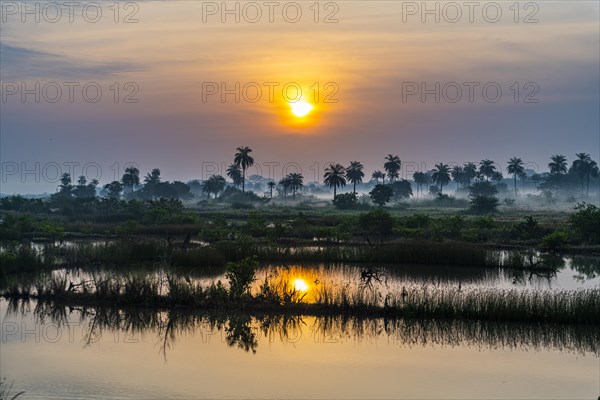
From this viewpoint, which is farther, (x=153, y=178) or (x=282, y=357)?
(x=153, y=178)

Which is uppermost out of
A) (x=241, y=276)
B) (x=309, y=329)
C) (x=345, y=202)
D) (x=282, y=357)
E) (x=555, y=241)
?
(x=345, y=202)

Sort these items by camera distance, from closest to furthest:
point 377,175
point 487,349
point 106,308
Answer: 1. point 487,349
2. point 106,308
3. point 377,175

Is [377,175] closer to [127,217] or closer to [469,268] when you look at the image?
[127,217]

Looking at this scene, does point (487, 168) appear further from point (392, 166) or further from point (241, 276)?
point (241, 276)

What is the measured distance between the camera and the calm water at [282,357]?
12758 mm

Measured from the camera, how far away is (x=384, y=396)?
12.4 meters

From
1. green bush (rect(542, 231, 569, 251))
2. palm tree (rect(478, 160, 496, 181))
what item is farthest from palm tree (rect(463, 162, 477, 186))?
green bush (rect(542, 231, 569, 251))

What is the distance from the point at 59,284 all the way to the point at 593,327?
49.3ft

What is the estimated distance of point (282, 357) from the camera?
14945 mm

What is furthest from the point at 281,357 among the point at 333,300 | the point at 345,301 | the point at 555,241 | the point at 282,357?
the point at 555,241

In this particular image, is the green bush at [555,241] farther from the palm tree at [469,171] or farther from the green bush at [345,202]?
the palm tree at [469,171]

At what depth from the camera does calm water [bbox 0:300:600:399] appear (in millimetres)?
12758

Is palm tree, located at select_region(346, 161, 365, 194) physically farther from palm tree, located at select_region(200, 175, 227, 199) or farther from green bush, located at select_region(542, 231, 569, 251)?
green bush, located at select_region(542, 231, 569, 251)

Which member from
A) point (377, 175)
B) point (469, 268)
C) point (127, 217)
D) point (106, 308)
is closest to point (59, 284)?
point (106, 308)
